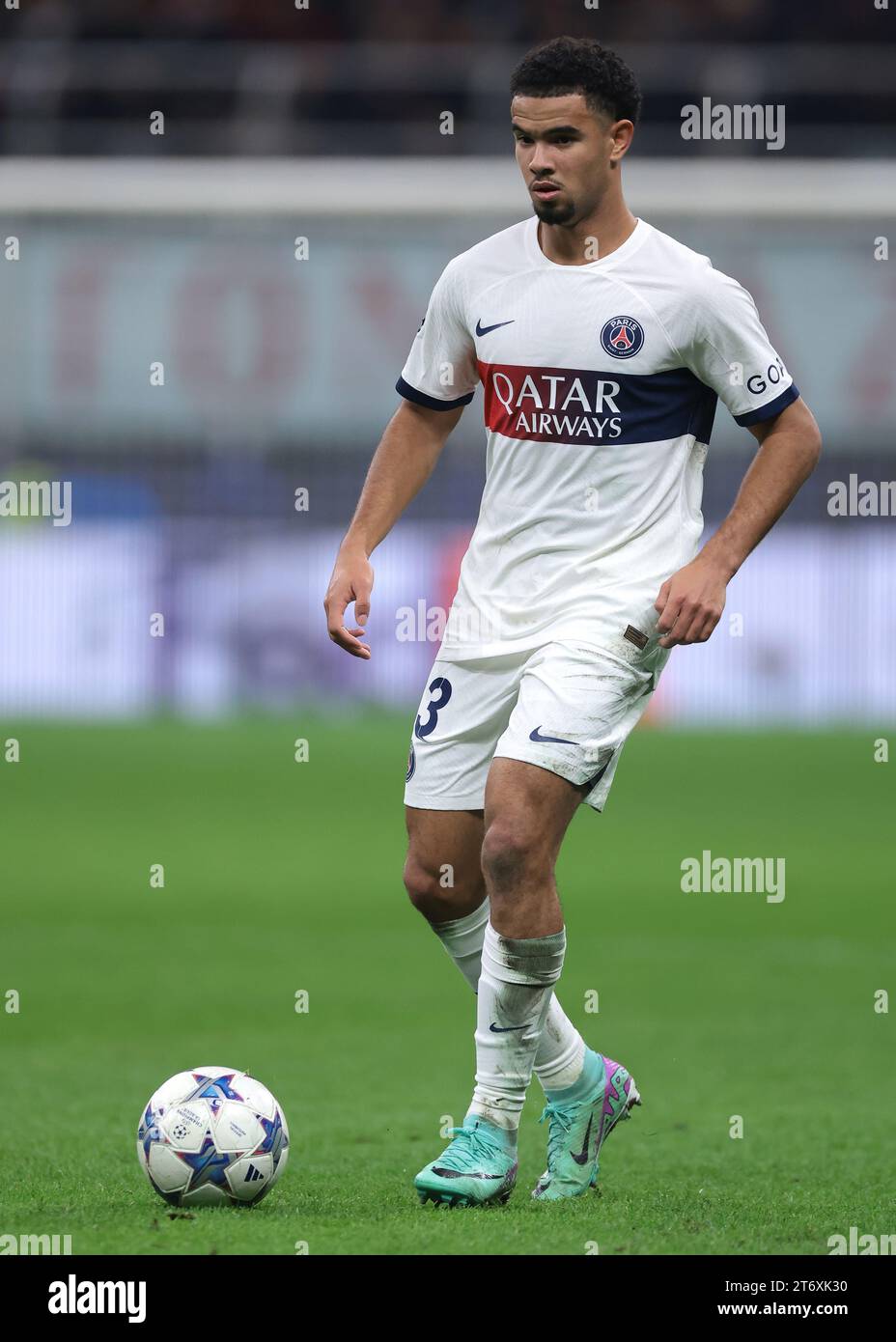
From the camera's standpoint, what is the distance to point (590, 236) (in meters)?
4.69

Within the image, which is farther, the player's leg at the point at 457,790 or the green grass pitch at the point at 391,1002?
the player's leg at the point at 457,790

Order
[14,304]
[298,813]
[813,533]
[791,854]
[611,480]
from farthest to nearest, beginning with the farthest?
[14,304] → [813,533] → [298,813] → [791,854] → [611,480]

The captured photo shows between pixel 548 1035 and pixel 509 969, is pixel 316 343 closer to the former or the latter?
pixel 548 1035

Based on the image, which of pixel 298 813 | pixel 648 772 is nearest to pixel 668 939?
pixel 298 813

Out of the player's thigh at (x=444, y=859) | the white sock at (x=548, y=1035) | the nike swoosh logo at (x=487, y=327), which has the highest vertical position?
the nike swoosh logo at (x=487, y=327)

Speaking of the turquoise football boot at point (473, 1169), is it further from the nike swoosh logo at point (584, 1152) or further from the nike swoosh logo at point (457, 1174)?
the nike swoosh logo at point (584, 1152)

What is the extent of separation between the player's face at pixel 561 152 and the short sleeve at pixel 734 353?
0.34 metres

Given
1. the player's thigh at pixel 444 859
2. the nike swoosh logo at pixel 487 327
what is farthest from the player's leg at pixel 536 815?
the nike swoosh logo at pixel 487 327

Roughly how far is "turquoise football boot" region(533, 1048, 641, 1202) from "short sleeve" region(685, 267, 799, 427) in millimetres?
1552

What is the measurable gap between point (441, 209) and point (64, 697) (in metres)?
6.63

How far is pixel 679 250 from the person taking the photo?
15.5 ft

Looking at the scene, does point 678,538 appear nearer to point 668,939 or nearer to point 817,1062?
point 817,1062

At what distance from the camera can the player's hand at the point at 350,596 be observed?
4.73m

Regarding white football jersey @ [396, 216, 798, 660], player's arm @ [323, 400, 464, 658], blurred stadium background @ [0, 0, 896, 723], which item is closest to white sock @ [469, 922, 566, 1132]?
white football jersey @ [396, 216, 798, 660]
